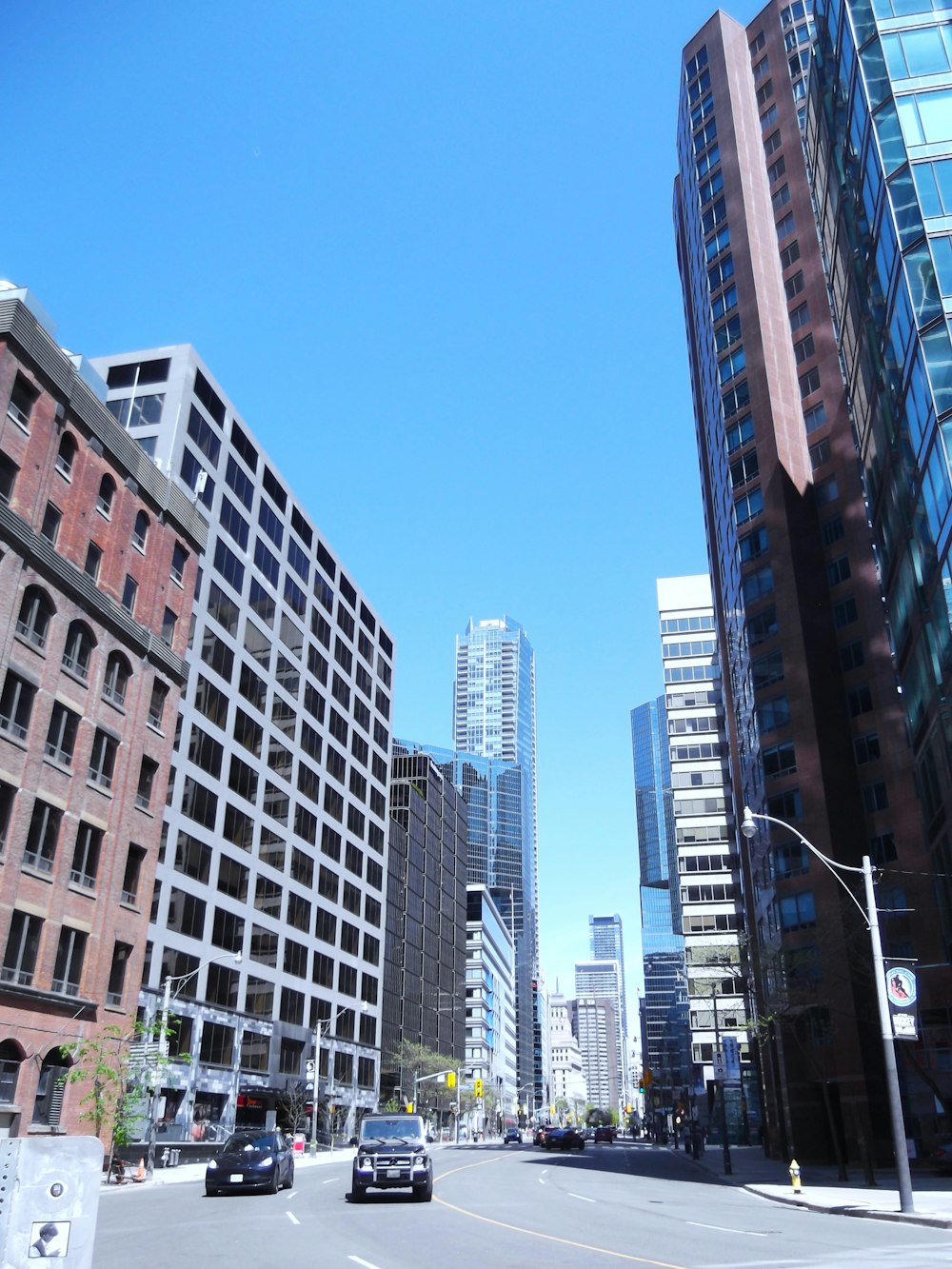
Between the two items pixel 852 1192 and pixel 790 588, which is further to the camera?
pixel 790 588

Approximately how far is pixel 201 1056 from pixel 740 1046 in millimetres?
61058

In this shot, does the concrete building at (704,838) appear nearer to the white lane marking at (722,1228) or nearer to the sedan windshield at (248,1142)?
the sedan windshield at (248,1142)

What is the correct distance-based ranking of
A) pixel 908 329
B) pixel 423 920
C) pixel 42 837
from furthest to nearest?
pixel 423 920 → pixel 908 329 → pixel 42 837

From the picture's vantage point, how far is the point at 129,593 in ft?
156

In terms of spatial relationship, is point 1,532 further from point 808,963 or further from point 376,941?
point 376,941

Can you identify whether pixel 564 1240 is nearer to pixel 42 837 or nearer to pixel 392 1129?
pixel 392 1129

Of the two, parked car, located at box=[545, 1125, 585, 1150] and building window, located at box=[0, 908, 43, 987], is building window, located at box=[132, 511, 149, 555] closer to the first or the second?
building window, located at box=[0, 908, 43, 987]

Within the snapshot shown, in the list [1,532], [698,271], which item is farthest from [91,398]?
[698,271]

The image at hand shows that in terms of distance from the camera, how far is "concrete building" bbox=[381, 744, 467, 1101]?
111 m

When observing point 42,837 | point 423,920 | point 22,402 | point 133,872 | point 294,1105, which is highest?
point 22,402

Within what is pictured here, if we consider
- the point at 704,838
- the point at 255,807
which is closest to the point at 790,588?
the point at 255,807

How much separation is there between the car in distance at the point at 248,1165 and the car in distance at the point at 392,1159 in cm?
367

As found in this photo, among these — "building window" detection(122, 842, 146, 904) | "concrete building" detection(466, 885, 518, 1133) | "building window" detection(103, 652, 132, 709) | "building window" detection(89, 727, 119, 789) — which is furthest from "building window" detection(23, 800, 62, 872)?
"concrete building" detection(466, 885, 518, 1133)

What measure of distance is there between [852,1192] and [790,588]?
43693mm
